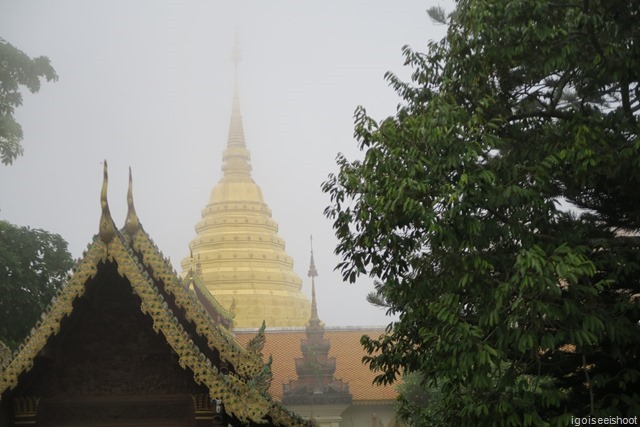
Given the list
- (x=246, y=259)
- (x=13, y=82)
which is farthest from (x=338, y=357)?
A: (x=13, y=82)

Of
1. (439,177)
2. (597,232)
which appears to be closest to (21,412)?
(439,177)

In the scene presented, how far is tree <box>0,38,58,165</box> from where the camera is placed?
16469mm

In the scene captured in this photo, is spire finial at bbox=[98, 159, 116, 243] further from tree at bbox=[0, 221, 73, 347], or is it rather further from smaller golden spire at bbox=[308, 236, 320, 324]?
smaller golden spire at bbox=[308, 236, 320, 324]

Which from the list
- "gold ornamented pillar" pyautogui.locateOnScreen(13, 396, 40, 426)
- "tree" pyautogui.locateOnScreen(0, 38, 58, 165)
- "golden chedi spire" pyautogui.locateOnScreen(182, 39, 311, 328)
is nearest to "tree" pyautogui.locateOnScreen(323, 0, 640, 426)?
"gold ornamented pillar" pyautogui.locateOnScreen(13, 396, 40, 426)

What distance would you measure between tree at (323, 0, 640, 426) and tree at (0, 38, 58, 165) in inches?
384

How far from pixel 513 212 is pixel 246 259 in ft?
106

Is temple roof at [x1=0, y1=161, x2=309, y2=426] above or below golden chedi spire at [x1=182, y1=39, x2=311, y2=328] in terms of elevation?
below

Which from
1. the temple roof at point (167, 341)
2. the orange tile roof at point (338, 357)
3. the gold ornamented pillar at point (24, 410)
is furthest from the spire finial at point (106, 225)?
the orange tile roof at point (338, 357)

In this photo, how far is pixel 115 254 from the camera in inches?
322

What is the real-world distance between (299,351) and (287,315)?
10.1 metres

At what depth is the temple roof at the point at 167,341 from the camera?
785 centimetres

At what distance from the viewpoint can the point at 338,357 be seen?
28.8 m

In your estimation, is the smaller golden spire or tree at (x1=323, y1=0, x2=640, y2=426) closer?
tree at (x1=323, y1=0, x2=640, y2=426)

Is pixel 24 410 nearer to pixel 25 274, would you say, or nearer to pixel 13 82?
pixel 25 274
